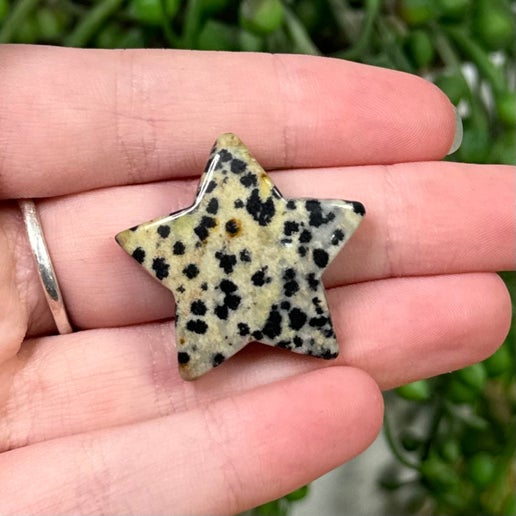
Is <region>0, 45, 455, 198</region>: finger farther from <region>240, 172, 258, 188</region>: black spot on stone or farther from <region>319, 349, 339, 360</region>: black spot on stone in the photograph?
<region>319, 349, 339, 360</region>: black spot on stone

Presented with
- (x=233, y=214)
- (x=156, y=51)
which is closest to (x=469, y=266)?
(x=233, y=214)

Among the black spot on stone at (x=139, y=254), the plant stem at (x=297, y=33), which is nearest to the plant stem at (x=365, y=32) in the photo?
the plant stem at (x=297, y=33)

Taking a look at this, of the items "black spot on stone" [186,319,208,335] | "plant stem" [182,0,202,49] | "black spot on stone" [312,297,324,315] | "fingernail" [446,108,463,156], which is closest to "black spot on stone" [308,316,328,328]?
"black spot on stone" [312,297,324,315]

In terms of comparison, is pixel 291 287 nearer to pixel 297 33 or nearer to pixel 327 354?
pixel 327 354

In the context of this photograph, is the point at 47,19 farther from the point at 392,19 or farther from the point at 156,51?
the point at 392,19

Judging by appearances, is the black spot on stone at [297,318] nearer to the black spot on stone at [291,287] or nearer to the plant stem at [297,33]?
the black spot on stone at [291,287]

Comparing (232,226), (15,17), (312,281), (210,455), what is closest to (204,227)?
(232,226)
